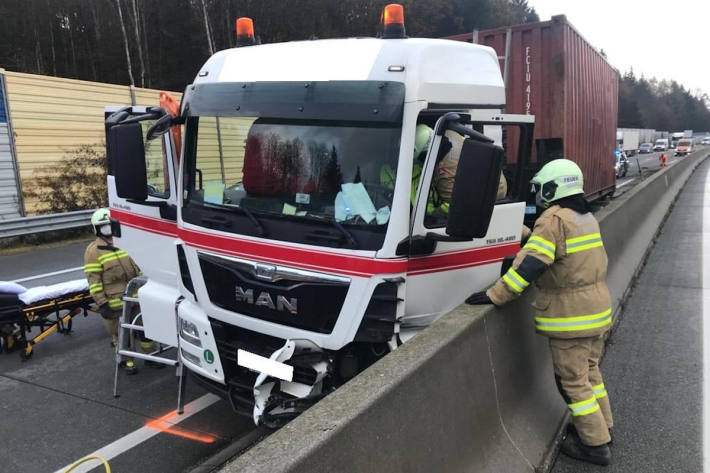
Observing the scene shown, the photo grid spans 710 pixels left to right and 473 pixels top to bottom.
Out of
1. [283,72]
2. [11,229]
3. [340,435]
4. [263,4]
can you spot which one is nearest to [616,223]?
[283,72]

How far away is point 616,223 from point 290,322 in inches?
224

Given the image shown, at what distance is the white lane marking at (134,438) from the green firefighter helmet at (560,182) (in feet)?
10.1

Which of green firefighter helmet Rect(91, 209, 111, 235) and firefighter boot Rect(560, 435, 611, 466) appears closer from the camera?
firefighter boot Rect(560, 435, 611, 466)

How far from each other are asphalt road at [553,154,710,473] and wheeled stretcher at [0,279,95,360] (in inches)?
189

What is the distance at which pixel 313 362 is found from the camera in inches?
132

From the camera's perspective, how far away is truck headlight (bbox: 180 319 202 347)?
3844 mm

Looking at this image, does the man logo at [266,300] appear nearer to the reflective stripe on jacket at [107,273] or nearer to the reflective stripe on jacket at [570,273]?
the reflective stripe on jacket at [570,273]

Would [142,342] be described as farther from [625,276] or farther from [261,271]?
[625,276]

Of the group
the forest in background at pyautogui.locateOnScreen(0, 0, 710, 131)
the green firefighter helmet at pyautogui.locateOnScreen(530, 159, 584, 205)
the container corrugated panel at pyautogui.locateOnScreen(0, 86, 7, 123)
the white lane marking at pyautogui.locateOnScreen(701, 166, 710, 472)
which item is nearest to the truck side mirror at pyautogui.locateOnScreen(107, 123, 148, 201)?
the green firefighter helmet at pyautogui.locateOnScreen(530, 159, 584, 205)

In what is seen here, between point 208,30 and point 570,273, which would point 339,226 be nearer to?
point 570,273

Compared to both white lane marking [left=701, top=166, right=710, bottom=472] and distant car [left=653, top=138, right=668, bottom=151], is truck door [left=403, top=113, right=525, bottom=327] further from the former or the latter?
distant car [left=653, top=138, right=668, bottom=151]

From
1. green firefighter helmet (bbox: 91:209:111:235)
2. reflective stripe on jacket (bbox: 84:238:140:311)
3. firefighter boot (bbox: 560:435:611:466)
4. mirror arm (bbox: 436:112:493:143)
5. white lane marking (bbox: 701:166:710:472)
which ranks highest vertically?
mirror arm (bbox: 436:112:493:143)

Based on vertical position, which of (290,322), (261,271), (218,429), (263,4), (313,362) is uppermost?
(263,4)

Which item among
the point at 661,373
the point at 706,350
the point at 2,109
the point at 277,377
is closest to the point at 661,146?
the point at 2,109
